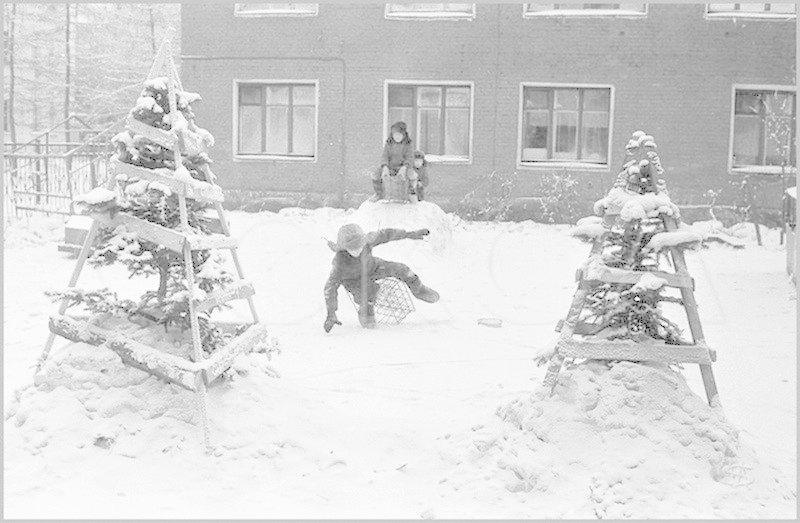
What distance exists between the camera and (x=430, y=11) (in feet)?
57.3

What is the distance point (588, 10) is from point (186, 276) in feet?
45.0

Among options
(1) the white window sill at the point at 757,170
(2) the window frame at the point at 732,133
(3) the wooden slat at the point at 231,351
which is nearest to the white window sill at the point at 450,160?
(2) the window frame at the point at 732,133

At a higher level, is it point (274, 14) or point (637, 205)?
point (274, 14)

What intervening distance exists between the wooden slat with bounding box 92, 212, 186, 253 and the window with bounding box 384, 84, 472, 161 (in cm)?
1267

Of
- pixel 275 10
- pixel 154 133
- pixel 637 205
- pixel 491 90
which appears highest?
pixel 275 10

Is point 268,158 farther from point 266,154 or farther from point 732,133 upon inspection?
point 732,133

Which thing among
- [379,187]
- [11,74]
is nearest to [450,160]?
[379,187]

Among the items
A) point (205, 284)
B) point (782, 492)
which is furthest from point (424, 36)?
point (782, 492)

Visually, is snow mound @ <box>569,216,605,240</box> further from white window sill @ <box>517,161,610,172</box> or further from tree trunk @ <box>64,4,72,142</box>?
tree trunk @ <box>64,4,72,142</box>

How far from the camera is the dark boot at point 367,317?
8.44 meters

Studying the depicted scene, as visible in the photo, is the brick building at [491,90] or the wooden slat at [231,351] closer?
the wooden slat at [231,351]

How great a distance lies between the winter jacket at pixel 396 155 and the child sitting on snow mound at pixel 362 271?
4.70 m

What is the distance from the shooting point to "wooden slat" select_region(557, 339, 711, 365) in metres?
4.82

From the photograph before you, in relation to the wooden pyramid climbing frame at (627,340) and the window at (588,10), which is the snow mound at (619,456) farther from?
the window at (588,10)
